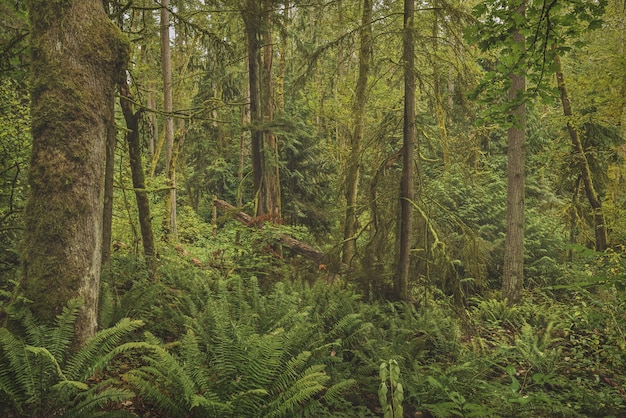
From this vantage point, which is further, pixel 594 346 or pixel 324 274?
pixel 324 274

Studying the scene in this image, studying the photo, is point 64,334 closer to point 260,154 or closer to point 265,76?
point 260,154

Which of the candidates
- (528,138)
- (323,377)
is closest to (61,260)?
(323,377)

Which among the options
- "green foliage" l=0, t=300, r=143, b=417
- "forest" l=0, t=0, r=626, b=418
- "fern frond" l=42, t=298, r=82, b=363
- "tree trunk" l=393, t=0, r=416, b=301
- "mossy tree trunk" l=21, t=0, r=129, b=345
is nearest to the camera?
"green foliage" l=0, t=300, r=143, b=417

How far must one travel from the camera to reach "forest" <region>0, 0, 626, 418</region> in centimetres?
314

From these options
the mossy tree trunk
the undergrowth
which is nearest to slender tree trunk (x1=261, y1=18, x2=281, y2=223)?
the undergrowth

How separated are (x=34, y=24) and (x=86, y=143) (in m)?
1.14

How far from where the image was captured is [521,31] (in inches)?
156

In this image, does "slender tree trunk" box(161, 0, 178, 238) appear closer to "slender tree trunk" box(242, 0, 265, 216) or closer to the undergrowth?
the undergrowth

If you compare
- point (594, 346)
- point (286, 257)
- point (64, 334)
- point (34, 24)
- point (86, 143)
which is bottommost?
point (594, 346)

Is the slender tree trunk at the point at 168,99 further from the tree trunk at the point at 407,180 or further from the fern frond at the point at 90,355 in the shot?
the fern frond at the point at 90,355

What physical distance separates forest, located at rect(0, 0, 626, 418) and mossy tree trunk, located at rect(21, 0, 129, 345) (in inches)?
0.7

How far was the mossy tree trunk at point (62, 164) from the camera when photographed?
330cm

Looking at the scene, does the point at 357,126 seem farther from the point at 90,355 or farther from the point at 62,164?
the point at 90,355

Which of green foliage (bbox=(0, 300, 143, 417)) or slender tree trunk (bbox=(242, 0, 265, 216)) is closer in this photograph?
green foliage (bbox=(0, 300, 143, 417))
